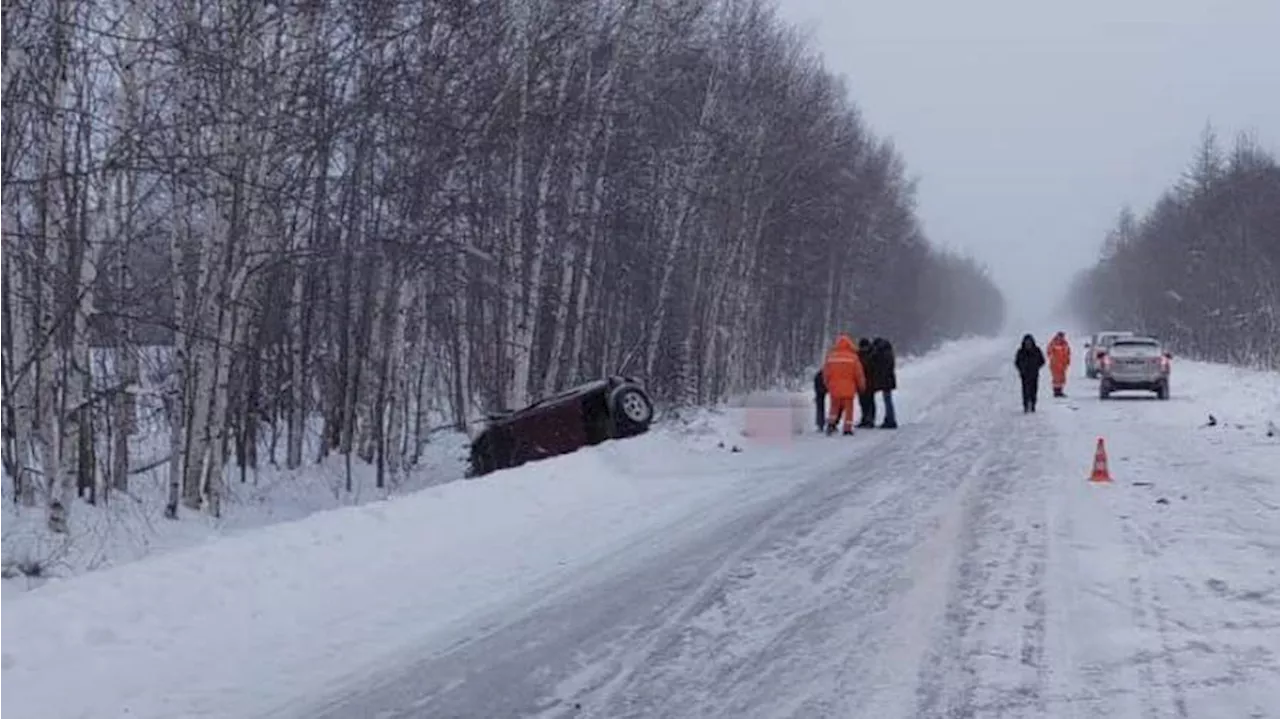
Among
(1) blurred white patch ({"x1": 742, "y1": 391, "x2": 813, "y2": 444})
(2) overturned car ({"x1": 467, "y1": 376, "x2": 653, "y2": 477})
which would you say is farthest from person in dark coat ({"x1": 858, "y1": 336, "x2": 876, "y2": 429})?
(2) overturned car ({"x1": 467, "y1": 376, "x2": 653, "y2": 477})

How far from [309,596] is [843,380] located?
15276mm

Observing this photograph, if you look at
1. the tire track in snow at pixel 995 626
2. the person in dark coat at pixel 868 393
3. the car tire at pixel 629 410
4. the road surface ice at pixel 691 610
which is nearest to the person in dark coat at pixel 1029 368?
the person in dark coat at pixel 868 393

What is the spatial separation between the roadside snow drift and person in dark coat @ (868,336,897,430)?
31.6ft

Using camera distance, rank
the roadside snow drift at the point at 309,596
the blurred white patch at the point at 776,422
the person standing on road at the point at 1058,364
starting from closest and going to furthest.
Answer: the roadside snow drift at the point at 309,596, the blurred white patch at the point at 776,422, the person standing on road at the point at 1058,364

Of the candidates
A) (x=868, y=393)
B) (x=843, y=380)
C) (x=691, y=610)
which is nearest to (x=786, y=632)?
(x=691, y=610)

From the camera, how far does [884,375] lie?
24.6 meters

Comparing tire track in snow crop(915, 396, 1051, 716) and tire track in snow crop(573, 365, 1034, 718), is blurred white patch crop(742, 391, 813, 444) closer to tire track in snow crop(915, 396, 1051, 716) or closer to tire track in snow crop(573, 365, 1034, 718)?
tire track in snow crop(573, 365, 1034, 718)

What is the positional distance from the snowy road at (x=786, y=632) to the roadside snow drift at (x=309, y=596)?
50 cm

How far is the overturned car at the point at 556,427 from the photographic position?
2012 centimetres

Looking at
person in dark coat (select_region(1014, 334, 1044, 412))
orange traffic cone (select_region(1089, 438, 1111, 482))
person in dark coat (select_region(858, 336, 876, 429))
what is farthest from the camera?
person in dark coat (select_region(1014, 334, 1044, 412))

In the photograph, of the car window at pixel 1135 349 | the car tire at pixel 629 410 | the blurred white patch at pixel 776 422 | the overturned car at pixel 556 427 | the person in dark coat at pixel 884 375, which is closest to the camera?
the overturned car at pixel 556 427

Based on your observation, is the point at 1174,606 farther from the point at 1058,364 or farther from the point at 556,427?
the point at 1058,364

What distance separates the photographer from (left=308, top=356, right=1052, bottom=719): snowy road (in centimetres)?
639

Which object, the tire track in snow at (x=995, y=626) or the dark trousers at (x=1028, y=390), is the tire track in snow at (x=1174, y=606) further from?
the dark trousers at (x=1028, y=390)
